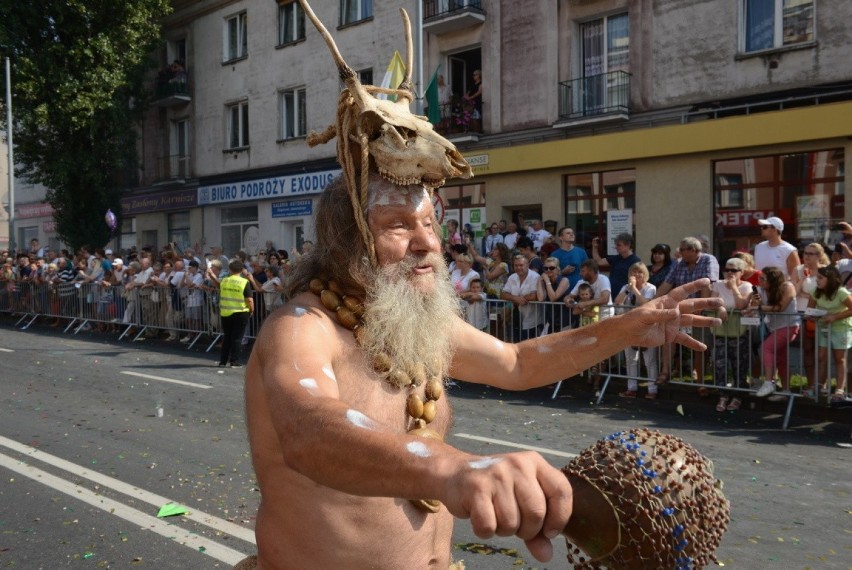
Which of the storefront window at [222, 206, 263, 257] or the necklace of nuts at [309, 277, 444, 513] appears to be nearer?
the necklace of nuts at [309, 277, 444, 513]

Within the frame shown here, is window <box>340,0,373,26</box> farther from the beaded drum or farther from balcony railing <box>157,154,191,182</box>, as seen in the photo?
the beaded drum

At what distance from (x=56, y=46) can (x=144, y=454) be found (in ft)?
78.4

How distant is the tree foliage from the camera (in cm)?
2658

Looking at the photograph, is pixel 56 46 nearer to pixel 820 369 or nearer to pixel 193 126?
pixel 193 126

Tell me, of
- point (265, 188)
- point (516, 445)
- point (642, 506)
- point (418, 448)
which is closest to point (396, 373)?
point (418, 448)

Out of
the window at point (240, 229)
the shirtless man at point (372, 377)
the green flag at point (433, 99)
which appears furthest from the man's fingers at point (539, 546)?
the window at point (240, 229)

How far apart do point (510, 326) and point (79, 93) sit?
70.4ft

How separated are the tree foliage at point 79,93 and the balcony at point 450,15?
1230cm

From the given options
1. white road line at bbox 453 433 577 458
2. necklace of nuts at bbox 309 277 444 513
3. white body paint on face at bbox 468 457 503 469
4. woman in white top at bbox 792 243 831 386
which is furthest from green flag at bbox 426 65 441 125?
white body paint on face at bbox 468 457 503 469

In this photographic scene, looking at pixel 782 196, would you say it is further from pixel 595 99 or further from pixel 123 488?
pixel 123 488

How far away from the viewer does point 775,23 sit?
49.2 ft

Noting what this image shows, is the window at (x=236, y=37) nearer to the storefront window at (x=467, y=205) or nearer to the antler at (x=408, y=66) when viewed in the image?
the storefront window at (x=467, y=205)

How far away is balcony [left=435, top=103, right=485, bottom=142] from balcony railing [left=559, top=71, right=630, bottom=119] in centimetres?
248

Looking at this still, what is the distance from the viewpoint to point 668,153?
16.1 m
